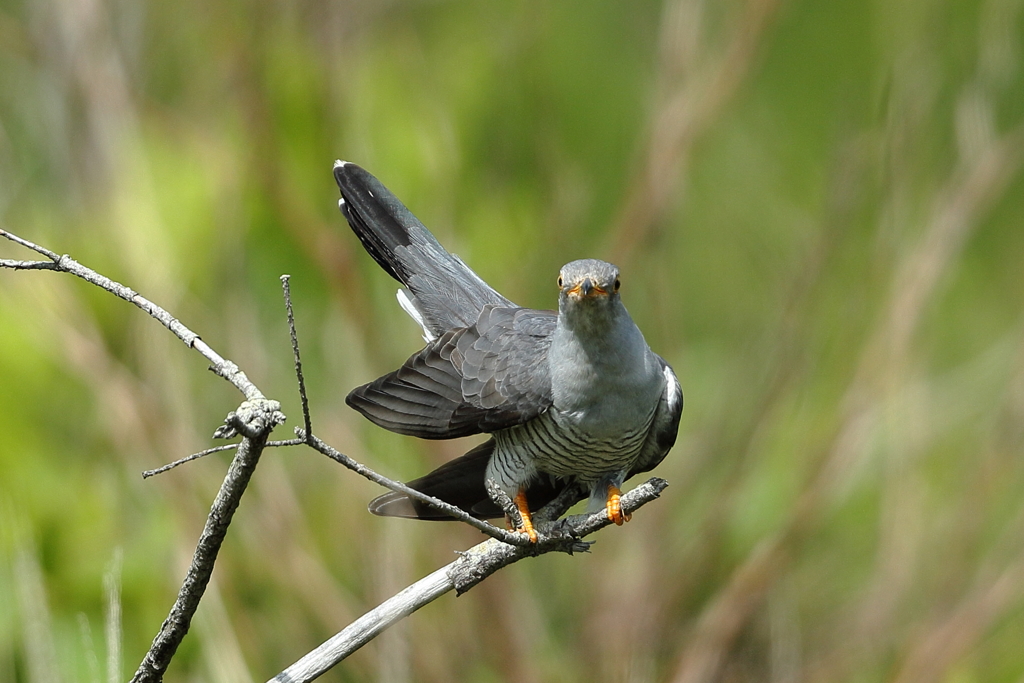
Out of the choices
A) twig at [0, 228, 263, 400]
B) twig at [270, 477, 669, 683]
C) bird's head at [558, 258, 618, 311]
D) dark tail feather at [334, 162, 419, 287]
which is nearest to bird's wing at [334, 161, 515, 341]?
dark tail feather at [334, 162, 419, 287]

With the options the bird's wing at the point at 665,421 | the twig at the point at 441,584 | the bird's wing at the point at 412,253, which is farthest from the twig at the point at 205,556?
the bird's wing at the point at 412,253

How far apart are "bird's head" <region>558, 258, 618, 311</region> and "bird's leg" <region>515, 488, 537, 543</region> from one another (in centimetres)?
45

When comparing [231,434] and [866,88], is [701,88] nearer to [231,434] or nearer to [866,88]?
[866,88]

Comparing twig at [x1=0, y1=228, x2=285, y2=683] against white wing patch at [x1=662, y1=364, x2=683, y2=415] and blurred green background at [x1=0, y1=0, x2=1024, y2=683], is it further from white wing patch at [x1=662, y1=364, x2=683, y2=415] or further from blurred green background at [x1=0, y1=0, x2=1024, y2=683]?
blurred green background at [x1=0, y1=0, x2=1024, y2=683]

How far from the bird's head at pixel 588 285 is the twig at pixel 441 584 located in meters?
0.42

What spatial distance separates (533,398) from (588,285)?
28 centimetres

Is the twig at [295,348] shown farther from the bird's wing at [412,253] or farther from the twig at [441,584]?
the bird's wing at [412,253]

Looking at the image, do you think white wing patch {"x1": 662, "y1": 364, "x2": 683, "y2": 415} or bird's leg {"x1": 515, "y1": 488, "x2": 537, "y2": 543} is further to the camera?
white wing patch {"x1": 662, "y1": 364, "x2": 683, "y2": 415}

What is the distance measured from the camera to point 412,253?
7.57 feet

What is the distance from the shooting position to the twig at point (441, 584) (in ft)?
4.04

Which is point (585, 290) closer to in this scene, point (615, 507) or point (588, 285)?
point (588, 285)

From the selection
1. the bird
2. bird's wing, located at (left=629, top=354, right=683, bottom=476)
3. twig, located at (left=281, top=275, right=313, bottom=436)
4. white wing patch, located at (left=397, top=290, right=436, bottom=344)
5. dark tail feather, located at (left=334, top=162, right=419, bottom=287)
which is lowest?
twig, located at (left=281, top=275, right=313, bottom=436)

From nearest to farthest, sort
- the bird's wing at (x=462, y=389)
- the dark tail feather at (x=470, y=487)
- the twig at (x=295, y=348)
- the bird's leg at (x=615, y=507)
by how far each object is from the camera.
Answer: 1. the twig at (x=295, y=348)
2. the bird's leg at (x=615, y=507)
3. the bird's wing at (x=462, y=389)
4. the dark tail feather at (x=470, y=487)

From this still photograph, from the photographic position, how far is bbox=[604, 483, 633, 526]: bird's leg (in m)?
1.81
